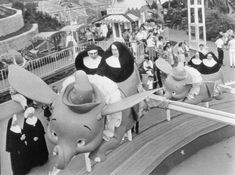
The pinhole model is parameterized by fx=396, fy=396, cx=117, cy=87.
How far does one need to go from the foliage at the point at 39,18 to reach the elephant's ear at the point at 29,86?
8206 millimetres

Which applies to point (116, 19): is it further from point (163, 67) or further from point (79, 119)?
point (79, 119)

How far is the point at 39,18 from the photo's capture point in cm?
1210

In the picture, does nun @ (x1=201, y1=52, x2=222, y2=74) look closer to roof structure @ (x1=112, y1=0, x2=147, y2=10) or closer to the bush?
roof structure @ (x1=112, y1=0, x2=147, y2=10)

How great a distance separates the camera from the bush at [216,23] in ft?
52.3

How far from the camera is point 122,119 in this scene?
14.4ft

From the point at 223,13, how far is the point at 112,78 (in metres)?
13.5

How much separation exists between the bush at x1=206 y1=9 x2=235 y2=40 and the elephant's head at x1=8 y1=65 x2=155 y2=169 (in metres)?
12.9

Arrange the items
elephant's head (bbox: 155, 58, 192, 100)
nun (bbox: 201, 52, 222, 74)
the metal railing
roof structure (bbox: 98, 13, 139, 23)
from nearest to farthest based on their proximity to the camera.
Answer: elephant's head (bbox: 155, 58, 192, 100)
nun (bbox: 201, 52, 222, 74)
the metal railing
roof structure (bbox: 98, 13, 139, 23)

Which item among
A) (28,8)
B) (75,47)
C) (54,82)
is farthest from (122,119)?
(28,8)

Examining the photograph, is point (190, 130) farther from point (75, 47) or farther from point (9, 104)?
point (75, 47)

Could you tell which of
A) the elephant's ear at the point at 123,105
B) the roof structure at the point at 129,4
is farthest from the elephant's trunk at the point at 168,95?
the roof structure at the point at 129,4

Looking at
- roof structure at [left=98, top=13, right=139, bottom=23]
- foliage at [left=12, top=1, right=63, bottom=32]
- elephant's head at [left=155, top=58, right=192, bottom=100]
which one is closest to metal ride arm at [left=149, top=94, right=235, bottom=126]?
elephant's head at [left=155, top=58, right=192, bottom=100]

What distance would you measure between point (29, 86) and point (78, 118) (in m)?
0.79

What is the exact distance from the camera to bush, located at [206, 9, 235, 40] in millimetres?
15930
